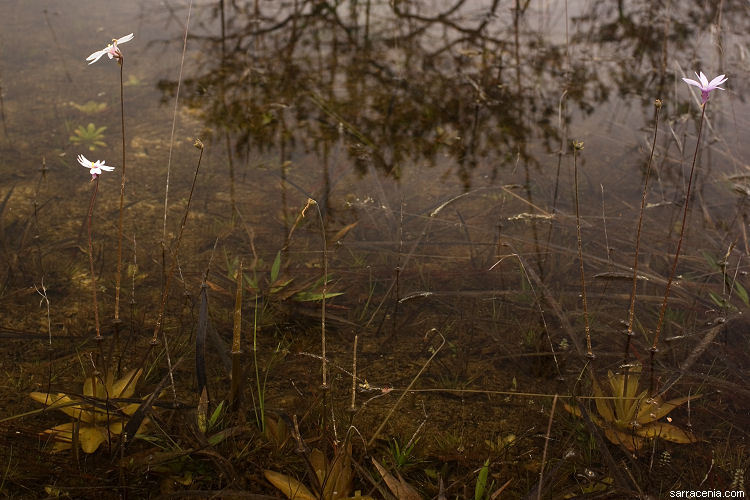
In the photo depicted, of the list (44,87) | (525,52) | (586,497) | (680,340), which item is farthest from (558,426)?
(44,87)

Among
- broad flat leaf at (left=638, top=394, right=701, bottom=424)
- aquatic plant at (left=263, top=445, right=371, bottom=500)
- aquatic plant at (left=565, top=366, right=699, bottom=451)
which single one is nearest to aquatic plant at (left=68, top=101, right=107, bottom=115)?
aquatic plant at (left=263, top=445, right=371, bottom=500)

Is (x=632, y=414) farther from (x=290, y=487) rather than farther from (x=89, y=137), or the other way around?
(x=89, y=137)

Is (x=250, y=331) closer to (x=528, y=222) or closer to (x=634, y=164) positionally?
(x=528, y=222)

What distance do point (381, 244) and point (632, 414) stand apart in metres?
1.13

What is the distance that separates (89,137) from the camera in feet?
10.2

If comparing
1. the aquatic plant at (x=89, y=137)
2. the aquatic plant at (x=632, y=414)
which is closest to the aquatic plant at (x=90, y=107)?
the aquatic plant at (x=89, y=137)

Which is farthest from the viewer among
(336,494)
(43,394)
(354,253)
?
(354,253)

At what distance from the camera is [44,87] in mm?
3611

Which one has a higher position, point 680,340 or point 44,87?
point 44,87

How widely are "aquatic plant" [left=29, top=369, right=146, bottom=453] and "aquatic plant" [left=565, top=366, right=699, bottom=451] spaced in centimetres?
125

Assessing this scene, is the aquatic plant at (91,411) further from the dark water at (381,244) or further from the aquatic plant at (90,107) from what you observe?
the aquatic plant at (90,107)

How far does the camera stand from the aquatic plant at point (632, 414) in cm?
172

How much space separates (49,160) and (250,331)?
1609mm

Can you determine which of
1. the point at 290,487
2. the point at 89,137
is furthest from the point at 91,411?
the point at 89,137
